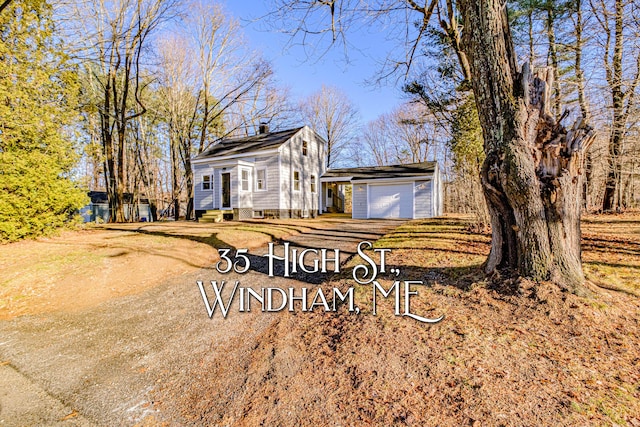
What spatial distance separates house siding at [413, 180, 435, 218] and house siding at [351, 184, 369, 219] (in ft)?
9.04

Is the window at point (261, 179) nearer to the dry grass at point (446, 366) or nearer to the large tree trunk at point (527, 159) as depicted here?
the dry grass at point (446, 366)

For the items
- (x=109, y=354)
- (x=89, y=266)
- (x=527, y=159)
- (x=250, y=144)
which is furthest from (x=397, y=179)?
(x=109, y=354)

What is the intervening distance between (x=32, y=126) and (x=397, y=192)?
14.5 metres

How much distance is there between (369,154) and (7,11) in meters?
28.8

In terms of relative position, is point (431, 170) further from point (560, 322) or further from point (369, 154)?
point (369, 154)

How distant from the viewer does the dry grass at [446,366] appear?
1.76m

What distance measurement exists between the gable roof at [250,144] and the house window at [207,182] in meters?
1.23

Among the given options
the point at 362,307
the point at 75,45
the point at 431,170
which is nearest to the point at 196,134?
the point at 75,45

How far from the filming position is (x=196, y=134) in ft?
74.5

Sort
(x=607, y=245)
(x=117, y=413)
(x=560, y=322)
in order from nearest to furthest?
(x=117, y=413) → (x=560, y=322) → (x=607, y=245)

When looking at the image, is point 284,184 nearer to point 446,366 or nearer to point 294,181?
point 294,181

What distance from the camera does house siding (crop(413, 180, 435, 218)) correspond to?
1452 centimetres

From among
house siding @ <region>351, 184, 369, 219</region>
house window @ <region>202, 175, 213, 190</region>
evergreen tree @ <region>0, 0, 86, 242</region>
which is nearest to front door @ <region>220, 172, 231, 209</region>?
house window @ <region>202, 175, 213, 190</region>

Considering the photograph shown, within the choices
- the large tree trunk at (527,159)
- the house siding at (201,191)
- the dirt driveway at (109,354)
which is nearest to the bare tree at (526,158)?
the large tree trunk at (527,159)
